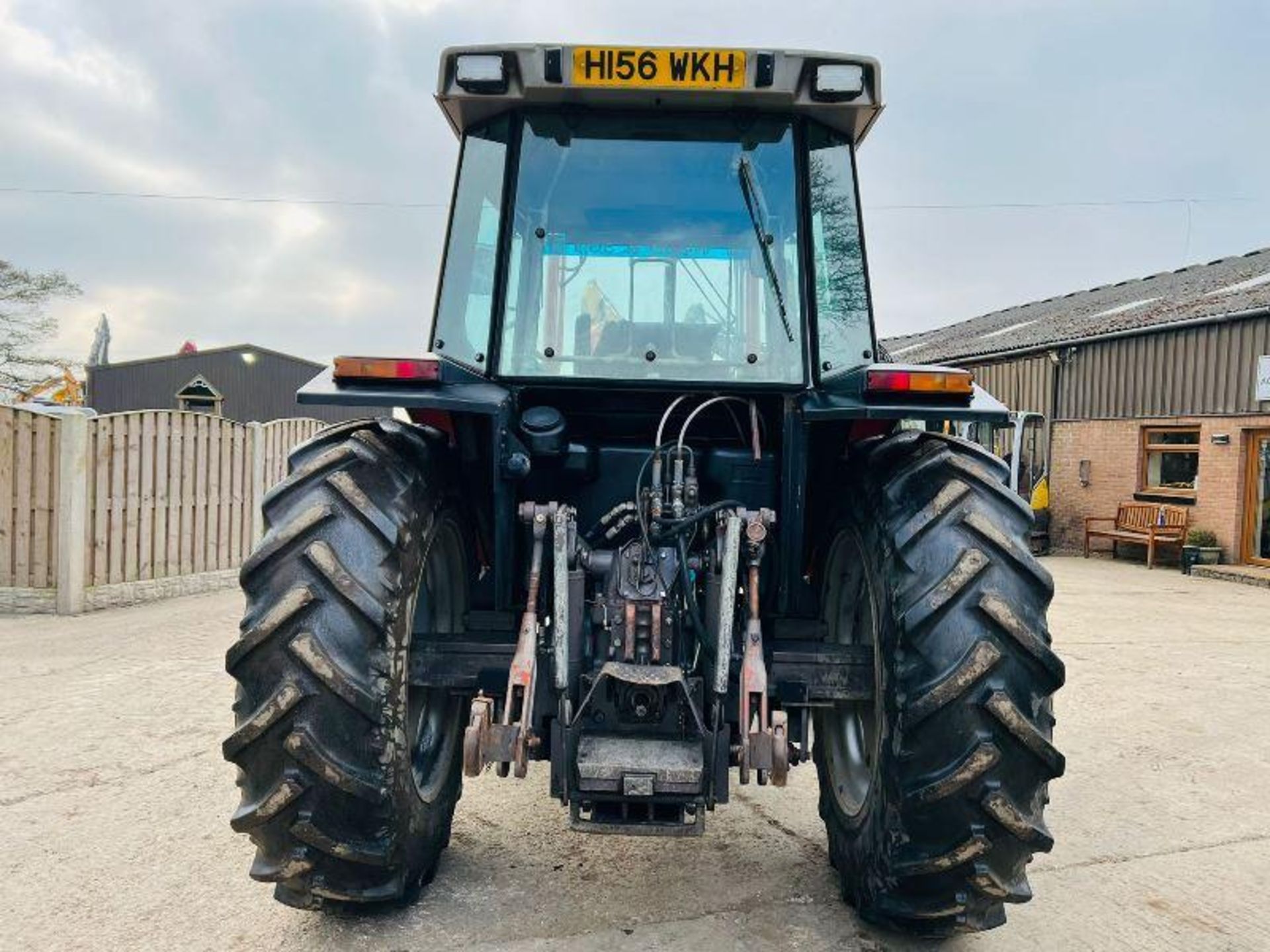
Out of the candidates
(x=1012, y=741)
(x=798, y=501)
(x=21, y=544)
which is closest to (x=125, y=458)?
(x=21, y=544)

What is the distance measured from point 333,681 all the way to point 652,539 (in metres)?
1.02

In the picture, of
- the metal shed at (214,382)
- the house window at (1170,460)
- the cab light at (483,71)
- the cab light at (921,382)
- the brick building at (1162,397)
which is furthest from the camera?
the metal shed at (214,382)

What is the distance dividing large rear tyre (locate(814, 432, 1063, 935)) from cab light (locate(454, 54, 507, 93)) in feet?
5.75

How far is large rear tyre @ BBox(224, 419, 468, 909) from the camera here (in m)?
2.45

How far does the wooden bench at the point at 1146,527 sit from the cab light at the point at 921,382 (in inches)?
578

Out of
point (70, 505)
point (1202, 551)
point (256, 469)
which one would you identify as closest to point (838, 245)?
point (70, 505)

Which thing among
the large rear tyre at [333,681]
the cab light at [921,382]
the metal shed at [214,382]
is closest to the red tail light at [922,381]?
the cab light at [921,382]

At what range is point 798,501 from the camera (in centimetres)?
301

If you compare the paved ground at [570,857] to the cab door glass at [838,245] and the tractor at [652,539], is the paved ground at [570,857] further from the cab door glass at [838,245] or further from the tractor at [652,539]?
the cab door glass at [838,245]

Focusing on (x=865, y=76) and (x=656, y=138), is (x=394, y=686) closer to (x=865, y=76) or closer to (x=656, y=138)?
(x=656, y=138)

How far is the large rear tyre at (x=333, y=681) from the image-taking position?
245cm

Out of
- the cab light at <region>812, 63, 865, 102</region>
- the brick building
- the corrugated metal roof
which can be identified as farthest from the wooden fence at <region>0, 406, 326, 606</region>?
the brick building

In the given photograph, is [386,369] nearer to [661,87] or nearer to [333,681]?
[333,681]

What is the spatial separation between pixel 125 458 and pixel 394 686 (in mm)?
7423
